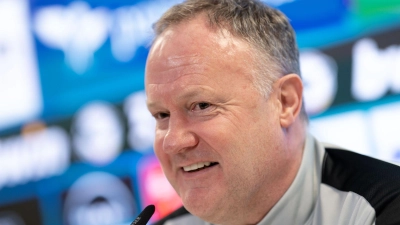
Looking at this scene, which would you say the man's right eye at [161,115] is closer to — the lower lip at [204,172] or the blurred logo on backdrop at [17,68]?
the lower lip at [204,172]

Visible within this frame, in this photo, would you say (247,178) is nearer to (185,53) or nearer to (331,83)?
(185,53)

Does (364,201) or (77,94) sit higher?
(364,201)

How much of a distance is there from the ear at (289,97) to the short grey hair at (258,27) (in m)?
0.03

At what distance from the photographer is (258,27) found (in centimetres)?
157

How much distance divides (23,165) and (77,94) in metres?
0.58

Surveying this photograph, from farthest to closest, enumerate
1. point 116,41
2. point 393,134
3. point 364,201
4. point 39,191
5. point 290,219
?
point 39,191, point 116,41, point 393,134, point 290,219, point 364,201

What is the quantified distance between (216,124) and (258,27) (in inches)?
12.1

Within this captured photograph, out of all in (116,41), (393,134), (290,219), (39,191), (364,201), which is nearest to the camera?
(364,201)

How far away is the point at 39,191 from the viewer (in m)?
3.45

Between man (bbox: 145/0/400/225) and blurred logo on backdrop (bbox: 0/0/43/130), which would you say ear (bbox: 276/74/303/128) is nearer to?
man (bbox: 145/0/400/225)

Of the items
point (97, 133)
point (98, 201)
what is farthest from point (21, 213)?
point (97, 133)

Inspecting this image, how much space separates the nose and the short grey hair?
0.71 feet

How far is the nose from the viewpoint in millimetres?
1461

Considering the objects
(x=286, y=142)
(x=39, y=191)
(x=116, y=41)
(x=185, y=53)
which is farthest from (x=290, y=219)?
(x=39, y=191)
